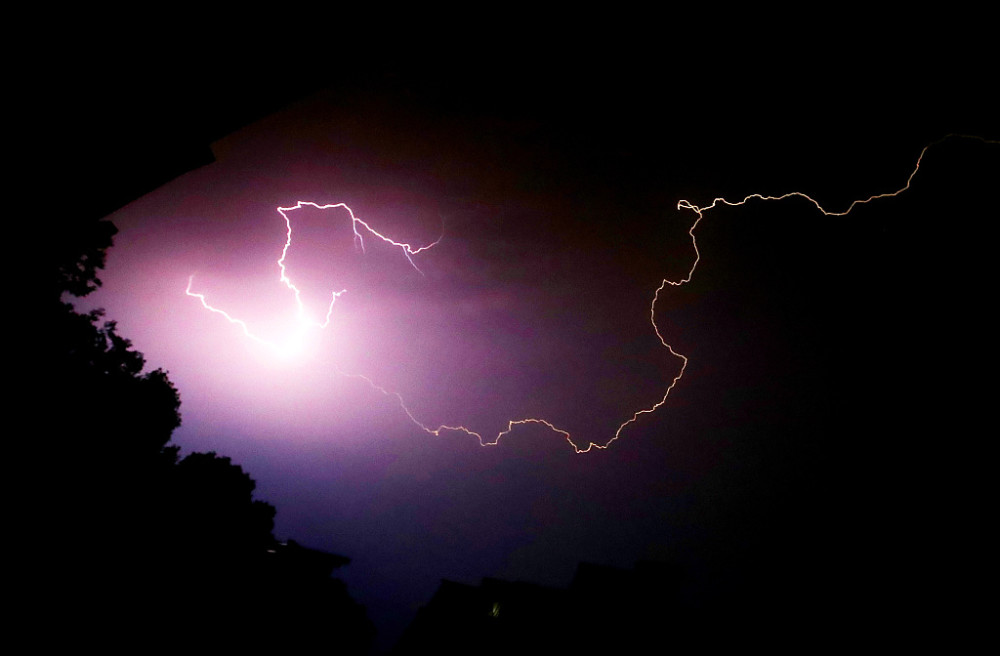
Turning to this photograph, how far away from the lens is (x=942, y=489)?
898cm

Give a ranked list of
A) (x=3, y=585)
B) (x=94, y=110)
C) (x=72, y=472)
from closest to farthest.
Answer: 1. (x=94, y=110)
2. (x=3, y=585)
3. (x=72, y=472)

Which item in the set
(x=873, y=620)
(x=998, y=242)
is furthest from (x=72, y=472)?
(x=998, y=242)

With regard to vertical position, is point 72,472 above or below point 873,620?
below

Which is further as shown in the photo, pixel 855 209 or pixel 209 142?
pixel 855 209

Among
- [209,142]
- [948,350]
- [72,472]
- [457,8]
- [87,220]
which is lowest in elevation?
[72,472]

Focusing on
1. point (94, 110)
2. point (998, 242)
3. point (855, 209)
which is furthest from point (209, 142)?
point (998, 242)

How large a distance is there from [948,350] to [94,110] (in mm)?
14769

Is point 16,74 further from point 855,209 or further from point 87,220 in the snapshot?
point 855,209

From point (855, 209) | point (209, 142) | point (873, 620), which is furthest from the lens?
point (855, 209)

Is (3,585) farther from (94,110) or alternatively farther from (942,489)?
(942,489)

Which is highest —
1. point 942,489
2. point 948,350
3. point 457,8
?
point 948,350

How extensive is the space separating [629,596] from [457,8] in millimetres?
11127

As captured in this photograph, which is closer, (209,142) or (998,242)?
(209,142)

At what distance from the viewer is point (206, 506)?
30.9 ft
